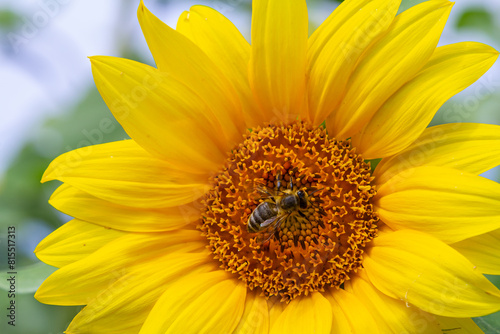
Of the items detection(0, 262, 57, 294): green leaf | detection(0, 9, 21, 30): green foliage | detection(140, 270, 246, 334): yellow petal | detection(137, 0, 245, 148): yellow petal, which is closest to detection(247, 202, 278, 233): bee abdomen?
detection(140, 270, 246, 334): yellow petal

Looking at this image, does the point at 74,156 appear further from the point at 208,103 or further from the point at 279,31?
the point at 279,31

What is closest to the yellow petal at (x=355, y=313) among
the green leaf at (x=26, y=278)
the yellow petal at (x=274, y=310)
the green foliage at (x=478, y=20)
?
the yellow petal at (x=274, y=310)

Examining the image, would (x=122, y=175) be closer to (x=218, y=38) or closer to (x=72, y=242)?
(x=72, y=242)

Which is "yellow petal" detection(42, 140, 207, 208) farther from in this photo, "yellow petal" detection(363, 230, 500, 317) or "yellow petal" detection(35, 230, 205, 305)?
"yellow petal" detection(363, 230, 500, 317)

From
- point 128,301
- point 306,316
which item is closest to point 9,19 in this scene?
point 128,301

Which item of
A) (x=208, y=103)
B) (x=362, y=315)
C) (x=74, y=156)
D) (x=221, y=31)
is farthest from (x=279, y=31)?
(x=362, y=315)
